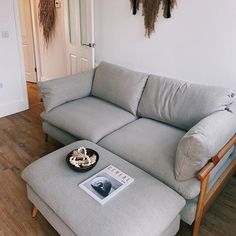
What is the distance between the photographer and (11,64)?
3.36m

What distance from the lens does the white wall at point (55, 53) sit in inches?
157

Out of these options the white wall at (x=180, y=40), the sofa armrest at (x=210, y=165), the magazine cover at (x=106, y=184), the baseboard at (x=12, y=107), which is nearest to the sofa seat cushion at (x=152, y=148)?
the sofa armrest at (x=210, y=165)

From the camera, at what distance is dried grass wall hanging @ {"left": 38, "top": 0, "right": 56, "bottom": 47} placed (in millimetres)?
3941

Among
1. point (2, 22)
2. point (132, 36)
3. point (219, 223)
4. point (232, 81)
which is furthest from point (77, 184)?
point (2, 22)

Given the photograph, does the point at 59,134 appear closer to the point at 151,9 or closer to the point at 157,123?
the point at 157,123

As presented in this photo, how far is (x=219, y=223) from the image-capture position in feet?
6.22

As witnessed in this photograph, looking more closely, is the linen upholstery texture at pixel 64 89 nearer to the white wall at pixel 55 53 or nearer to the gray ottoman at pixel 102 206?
the gray ottoman at pixel 102 206

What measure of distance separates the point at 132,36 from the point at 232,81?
1.28 metres

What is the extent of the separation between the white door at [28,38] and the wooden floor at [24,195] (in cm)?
177

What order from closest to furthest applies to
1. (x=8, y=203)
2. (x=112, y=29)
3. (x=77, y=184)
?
(x=77, y=184) < (x=8, y=203) < (x=112, y=29)

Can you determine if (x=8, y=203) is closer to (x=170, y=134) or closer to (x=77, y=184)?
(x=77, y=184)

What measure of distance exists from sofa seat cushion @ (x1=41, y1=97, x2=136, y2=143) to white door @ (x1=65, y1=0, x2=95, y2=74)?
0.94 meters

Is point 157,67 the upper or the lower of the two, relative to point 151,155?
upper

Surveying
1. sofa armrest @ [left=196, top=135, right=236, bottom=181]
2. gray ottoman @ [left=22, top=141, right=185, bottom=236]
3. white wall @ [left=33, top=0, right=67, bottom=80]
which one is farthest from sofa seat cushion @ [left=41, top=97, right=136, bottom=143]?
white wall @ [left=33, top=0, right=67, bottom=80]
